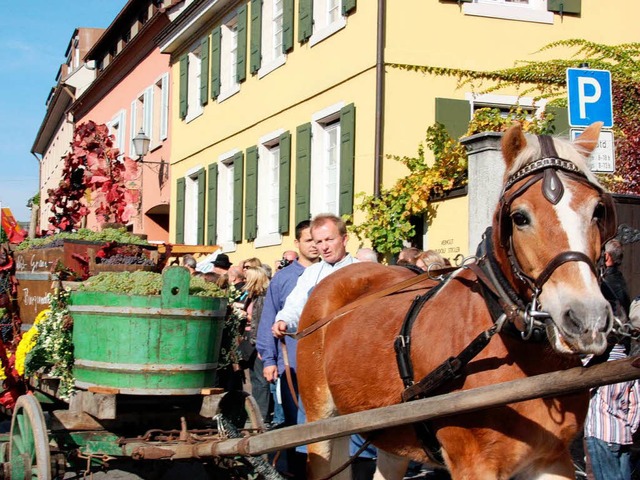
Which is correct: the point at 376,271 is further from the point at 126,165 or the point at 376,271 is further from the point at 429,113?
the point at 429,113

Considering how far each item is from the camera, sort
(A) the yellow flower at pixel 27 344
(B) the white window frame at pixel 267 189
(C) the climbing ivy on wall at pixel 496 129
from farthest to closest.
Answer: (B) the white window frame at pixel 267 189 → (C) the climbing ivy on wall at pixel 496 129 → (A) the yellow flower at pixel 27 344

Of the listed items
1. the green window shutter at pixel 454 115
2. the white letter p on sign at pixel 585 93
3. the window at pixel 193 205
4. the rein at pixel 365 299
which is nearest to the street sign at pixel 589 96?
the white letter p on sign at pixel 585 93

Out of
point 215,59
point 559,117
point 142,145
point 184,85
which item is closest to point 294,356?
point 559,117

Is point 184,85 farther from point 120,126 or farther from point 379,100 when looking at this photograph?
point 379,100

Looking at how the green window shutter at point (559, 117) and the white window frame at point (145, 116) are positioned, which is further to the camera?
the white window frame at point (145, 116)

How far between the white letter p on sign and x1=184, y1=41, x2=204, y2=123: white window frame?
16.0 metres

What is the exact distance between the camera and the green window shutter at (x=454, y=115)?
564 inches

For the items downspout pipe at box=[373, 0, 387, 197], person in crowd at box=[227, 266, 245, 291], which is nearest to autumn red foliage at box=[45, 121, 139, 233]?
person in crowd at box=[227, 266, 245, 291]

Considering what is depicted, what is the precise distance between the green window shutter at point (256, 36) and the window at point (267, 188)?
154cm

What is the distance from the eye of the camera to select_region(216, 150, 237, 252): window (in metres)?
21.2

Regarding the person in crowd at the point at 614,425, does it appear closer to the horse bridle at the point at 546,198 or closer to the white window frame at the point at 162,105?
the horse bridle at the point at 546,198

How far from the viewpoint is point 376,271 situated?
5.90 metres

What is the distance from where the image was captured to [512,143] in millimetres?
3840

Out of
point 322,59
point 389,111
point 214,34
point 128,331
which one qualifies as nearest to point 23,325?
point 128,331
